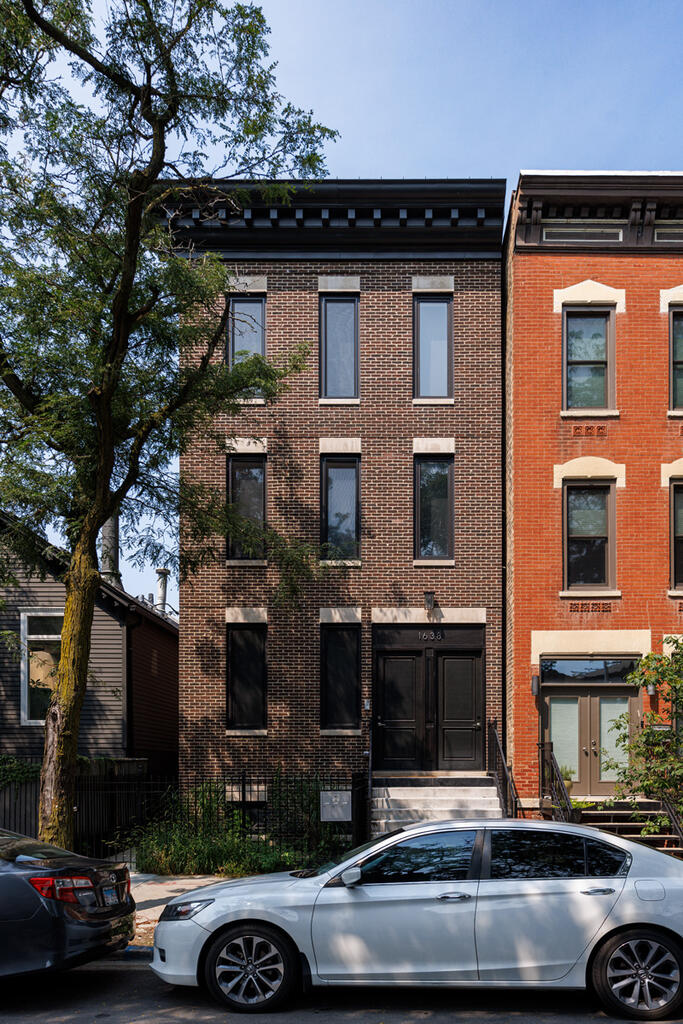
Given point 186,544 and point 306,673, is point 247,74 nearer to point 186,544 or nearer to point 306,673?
point 186,544

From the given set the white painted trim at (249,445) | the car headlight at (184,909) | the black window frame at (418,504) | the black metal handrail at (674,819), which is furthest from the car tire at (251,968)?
the white painted trim at (249,445)

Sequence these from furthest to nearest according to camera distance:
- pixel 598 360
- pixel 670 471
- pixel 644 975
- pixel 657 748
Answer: pixel 598 360
pixel 670 471
pixel 657 748
pixel 644 975

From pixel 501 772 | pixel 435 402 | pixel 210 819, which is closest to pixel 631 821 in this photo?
pixel 501 772

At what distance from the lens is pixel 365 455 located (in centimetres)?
1784

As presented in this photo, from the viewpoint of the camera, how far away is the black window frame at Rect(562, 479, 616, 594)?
16.8 m

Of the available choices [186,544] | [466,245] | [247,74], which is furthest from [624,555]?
[247,74]

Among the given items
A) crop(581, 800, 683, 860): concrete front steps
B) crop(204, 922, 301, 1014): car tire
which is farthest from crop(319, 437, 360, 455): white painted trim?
crop(204, 922, 301, 1014): car tire

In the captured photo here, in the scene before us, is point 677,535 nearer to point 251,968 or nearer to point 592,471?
point 592,471

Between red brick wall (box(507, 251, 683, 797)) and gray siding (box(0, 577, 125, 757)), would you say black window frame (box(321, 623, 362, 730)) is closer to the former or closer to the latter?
red brick wall (box(507, 251, 683, 797))

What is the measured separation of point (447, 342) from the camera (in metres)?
18.2

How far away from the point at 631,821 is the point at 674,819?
3.69 feet

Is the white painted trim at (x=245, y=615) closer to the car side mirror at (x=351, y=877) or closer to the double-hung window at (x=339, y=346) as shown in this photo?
the double-hung window at (x=339, y=346)

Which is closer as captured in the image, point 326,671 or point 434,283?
point 326,671

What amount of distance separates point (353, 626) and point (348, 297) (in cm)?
606
